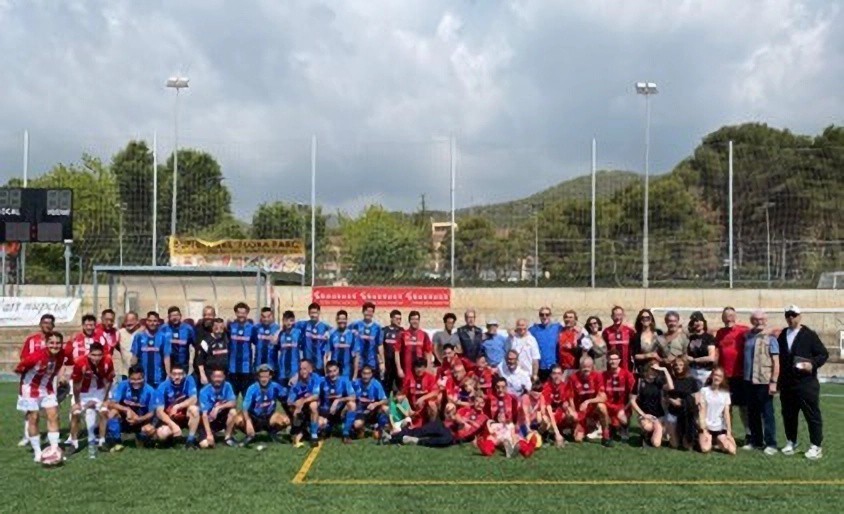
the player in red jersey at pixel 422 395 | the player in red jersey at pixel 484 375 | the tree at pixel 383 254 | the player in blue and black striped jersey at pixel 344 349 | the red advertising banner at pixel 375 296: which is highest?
the tree at pixel 383 254

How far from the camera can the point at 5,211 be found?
24016 mm

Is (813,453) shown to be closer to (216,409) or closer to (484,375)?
(484,375)

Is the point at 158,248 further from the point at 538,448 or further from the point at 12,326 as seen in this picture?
the point at 538,448

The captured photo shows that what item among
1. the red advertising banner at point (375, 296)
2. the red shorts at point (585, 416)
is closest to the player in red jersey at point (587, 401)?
the red shorts at point (585, 416)

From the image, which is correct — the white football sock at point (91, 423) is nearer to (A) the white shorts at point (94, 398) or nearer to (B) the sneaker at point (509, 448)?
(A) the white shorts at point (94, 398)

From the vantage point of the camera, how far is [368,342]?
46.4 ft

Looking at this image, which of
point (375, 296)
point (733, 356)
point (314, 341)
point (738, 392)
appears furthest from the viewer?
point (375, 296)

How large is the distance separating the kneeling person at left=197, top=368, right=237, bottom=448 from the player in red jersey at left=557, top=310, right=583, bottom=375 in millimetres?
4471

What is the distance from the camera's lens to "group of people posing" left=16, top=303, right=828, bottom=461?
12.1 metres

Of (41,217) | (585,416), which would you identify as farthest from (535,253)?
(585,416)

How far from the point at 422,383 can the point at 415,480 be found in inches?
126

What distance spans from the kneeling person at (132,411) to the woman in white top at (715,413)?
→ 6.67m

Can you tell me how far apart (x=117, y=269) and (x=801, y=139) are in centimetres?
3176

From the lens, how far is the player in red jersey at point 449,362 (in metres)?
13.5
